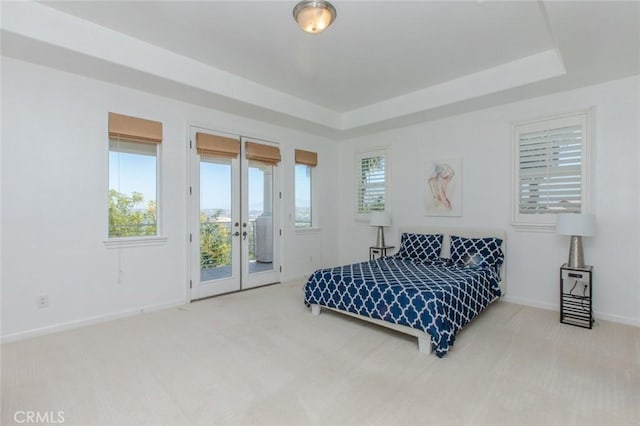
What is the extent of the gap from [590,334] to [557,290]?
0.76 metres

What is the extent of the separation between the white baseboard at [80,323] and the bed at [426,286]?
180cm

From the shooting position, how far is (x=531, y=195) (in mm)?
3893

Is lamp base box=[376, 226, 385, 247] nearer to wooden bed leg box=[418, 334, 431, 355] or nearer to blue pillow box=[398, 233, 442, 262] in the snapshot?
blue pillow box=[398, 233, 442, 262]

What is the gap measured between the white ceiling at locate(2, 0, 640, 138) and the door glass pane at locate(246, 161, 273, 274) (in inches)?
38.1

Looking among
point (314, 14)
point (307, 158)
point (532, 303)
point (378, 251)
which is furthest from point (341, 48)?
point (532, 303)

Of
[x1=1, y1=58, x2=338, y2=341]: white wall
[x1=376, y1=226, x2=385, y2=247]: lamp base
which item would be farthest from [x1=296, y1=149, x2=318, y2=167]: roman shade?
[x1=1, y1=58, x2=338, y2=341]: white wall

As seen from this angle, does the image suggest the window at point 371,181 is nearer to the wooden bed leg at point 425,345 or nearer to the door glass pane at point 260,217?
the door glass pane at point 260,217

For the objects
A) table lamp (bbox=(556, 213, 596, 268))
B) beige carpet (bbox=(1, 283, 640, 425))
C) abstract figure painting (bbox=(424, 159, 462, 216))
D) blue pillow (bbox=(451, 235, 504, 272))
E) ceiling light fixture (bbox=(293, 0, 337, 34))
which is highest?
ceiling light fixture (bbox=(293, 0, 337, 34))

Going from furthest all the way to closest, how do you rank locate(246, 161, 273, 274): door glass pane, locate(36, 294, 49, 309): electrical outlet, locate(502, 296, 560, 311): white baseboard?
locate(246, 161, 273, 274): door glass pane < locate(502, 296, 560, 311): white baseboard < locate(36, 294, 49, 309): electrical outlet

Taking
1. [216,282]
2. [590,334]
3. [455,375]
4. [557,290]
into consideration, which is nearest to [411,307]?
[455,375]

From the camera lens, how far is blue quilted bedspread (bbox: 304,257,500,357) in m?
2.61

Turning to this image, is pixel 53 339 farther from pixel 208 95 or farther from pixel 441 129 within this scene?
pixel 441 129

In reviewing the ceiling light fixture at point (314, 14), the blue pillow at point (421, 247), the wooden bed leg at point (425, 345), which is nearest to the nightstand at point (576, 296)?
the blue pillow at point (421, 247)

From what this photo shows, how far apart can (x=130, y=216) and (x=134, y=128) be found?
1005 mm
